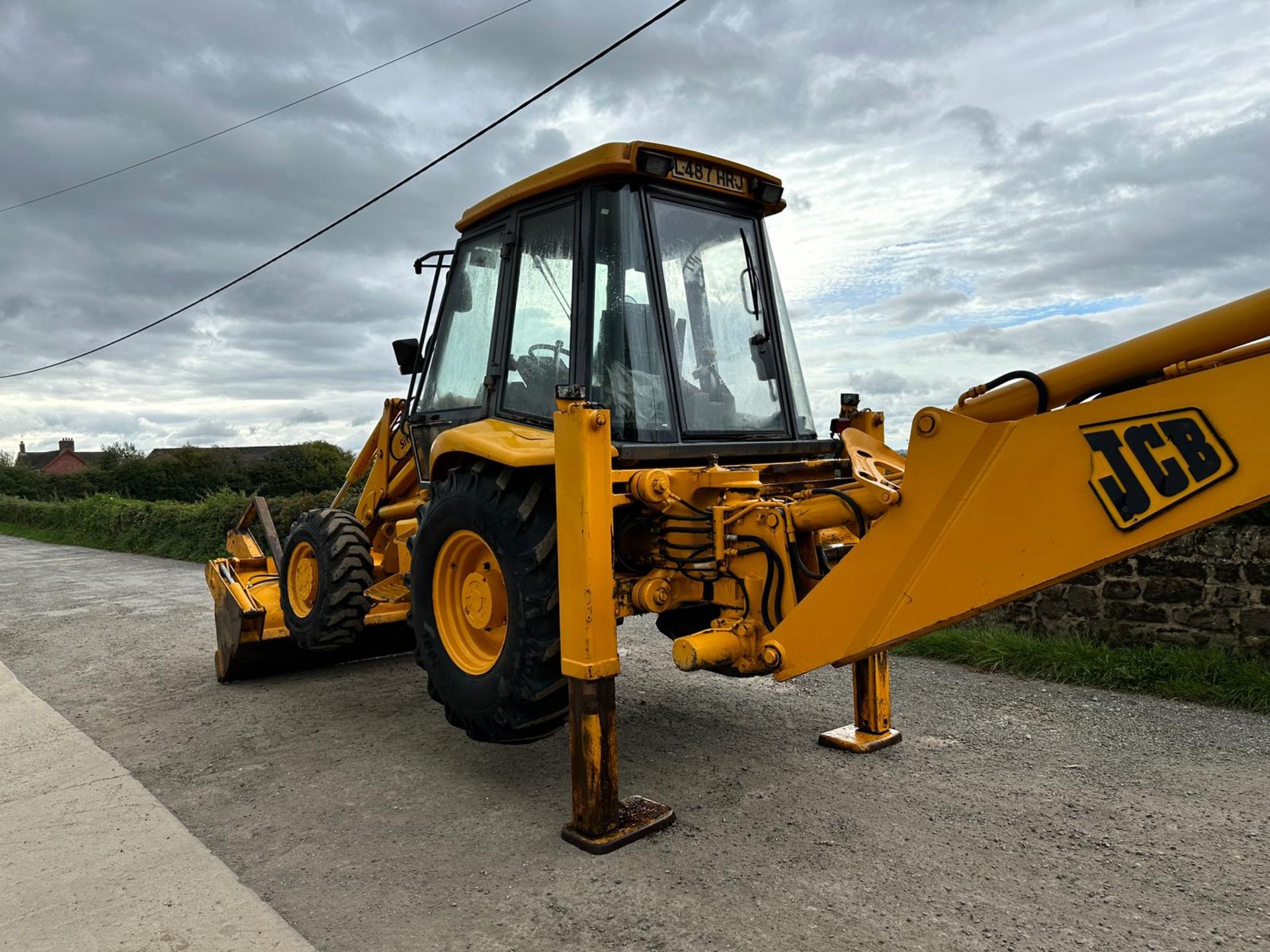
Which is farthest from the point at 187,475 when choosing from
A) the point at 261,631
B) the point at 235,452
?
the point at 261,631

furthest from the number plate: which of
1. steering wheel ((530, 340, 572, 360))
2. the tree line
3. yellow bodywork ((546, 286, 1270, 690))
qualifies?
the tree line

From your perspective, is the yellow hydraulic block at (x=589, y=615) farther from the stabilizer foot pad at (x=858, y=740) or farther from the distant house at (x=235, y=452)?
the distant house at (x=235, y=452)

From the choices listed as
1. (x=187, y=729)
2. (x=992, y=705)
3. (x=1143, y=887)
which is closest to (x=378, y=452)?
(x=187, y=729)

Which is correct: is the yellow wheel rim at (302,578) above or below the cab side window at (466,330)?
below

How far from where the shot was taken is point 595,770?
135 inches

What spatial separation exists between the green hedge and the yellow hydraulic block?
10.7m

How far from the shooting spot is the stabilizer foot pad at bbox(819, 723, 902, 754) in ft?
14.5

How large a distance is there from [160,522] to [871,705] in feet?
56.0

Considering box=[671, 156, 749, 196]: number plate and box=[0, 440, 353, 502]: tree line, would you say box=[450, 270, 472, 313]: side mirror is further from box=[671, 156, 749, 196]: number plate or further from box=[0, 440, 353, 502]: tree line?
box=[0, 440, 353, 502]: tree line

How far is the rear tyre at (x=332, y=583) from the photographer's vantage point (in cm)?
546

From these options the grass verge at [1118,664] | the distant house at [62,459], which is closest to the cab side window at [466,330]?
the grass verge at [1118,664]

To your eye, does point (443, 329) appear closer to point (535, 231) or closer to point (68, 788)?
point (535, 231)

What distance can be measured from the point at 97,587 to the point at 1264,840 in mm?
12607

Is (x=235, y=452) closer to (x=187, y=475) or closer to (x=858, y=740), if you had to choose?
(x=187, y=475)
